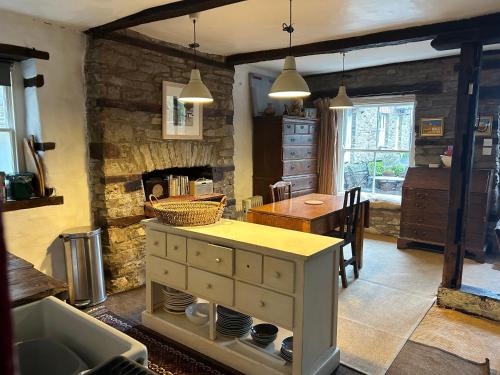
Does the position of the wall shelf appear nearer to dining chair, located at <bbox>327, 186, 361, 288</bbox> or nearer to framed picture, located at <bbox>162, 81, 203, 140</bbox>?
framed picture, located at <bbox>162, 81, 203, 140</bbox>

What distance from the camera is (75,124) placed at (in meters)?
3.39

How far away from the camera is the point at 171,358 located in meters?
2.50

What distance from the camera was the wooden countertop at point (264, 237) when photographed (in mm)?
2072

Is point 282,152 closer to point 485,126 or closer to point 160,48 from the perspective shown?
point 160,48

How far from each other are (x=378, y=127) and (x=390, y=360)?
4069mm

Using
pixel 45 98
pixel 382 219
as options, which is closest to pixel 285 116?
pixel 382 219

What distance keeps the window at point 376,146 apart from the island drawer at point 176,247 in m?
4.10

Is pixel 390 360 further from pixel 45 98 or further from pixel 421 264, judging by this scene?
pixel 45 98

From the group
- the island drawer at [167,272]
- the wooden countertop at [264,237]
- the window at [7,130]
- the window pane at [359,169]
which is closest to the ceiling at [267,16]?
the window at [7,130]

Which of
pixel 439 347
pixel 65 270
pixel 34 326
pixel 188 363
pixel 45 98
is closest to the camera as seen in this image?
pixel 34 326

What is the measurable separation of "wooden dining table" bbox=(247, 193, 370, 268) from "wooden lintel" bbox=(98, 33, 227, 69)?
6.22 feet

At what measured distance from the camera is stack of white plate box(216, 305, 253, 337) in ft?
8.27

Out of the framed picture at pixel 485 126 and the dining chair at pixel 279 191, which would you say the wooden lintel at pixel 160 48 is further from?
the framed picture at pixel 485 126

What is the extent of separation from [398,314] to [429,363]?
705 millimetres
